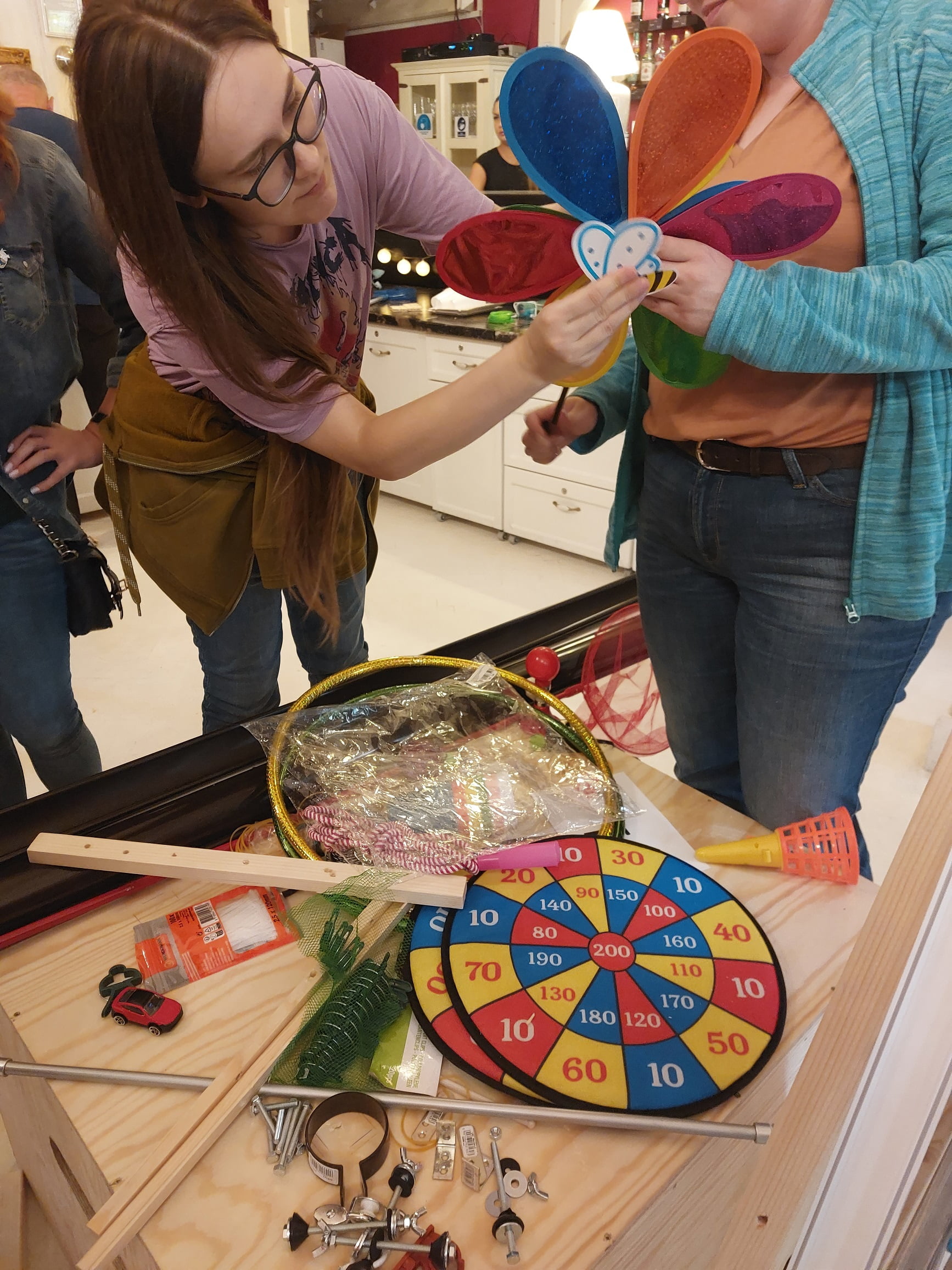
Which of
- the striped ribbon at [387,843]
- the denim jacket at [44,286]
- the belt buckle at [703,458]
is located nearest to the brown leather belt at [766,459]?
the belt buckle at [703,458]

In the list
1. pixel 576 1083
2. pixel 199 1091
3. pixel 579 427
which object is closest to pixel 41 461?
pixel 579 427

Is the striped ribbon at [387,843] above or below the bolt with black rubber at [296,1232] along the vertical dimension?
above

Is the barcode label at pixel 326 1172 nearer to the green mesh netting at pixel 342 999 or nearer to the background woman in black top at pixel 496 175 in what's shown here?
the green mesh netting at pixel 342 999

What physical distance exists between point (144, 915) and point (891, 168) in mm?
887

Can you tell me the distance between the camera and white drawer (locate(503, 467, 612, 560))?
2807mm

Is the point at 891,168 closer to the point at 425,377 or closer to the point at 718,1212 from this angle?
the point at 718,1212

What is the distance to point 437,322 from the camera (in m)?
2.93

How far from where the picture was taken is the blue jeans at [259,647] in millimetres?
1154

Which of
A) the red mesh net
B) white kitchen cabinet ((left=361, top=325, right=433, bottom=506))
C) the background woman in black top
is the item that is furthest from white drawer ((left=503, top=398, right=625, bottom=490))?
the red mesh net

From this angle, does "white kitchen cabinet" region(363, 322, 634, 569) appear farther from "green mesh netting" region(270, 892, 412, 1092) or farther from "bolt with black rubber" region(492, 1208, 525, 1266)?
"bolt with black rubber" region(492, 1208, 525, 1266)

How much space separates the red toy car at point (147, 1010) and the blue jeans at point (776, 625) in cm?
61

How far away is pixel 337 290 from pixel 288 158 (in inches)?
8.4

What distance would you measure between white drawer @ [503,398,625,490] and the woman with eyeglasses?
5.35 ft

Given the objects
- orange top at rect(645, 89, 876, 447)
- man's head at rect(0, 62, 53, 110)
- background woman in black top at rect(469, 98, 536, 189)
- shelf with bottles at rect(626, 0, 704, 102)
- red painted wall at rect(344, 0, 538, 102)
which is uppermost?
red painted wall at rect(344, 0, 538, 102)
